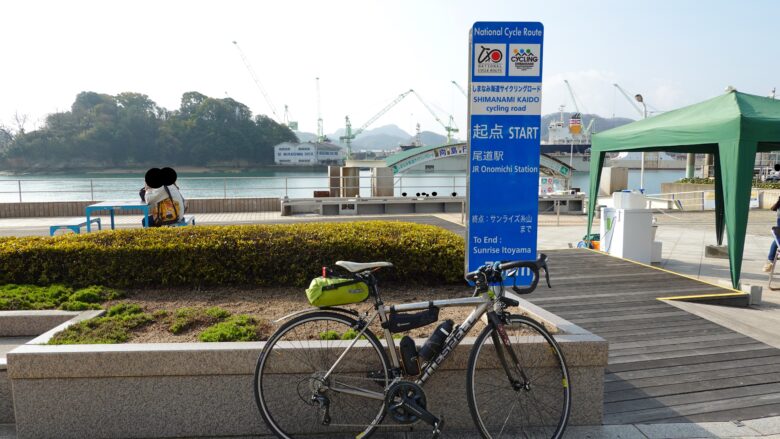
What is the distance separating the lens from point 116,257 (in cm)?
462

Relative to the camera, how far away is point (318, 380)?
9.43ft

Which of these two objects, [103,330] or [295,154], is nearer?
[103,330]

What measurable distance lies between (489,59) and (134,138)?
2734 inches

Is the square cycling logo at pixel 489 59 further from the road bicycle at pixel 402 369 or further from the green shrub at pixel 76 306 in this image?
the green shrub at pixel 76 306

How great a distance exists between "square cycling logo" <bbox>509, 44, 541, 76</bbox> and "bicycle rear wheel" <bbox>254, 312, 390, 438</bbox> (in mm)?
2140

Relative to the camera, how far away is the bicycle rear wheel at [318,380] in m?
2.86

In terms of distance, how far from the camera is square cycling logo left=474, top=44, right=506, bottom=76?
12.3 ft

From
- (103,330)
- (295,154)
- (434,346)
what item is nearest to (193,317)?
(103,330)

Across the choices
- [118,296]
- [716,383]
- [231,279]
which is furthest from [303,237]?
[716,383]

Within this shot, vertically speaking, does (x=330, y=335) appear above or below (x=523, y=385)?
above

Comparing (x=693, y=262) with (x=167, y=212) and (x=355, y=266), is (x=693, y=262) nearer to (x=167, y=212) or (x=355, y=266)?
(x=355, y=266)

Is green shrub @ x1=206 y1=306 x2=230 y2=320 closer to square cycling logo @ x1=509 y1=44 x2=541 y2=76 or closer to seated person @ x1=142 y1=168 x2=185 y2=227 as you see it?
square cycling logo @ x1=509 y1=44 x2=541 y2=76

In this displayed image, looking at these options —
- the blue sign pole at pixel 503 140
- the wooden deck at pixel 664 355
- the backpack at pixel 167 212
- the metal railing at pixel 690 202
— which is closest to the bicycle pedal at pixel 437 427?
the wooden deck at pixel 664 355

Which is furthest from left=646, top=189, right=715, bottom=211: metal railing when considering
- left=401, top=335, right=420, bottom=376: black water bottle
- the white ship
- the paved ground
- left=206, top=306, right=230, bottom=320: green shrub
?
the white ship
